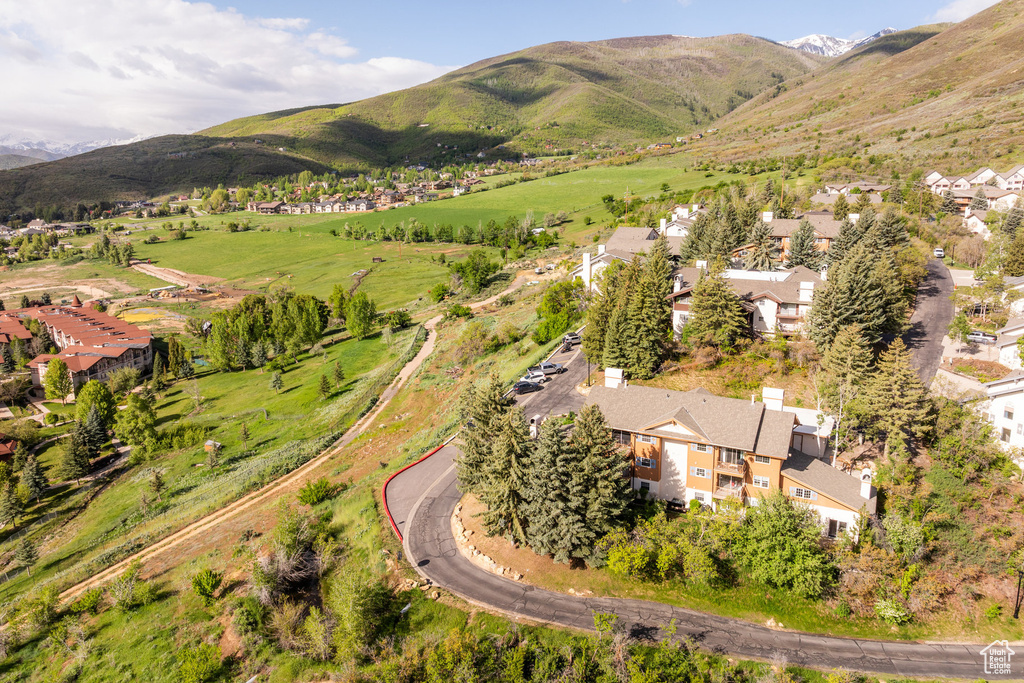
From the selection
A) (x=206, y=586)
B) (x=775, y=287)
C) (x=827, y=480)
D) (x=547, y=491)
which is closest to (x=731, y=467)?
(x=827, y=480)

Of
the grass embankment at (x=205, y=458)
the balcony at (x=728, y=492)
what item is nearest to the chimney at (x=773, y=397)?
the balcony at (x=728, y=492)

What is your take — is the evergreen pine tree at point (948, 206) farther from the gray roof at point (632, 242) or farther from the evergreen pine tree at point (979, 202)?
the gray roof at point (632, 242)

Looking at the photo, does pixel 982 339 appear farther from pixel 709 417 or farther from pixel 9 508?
pixel 9 508

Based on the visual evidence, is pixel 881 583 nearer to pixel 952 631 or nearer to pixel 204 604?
pixel 952 631

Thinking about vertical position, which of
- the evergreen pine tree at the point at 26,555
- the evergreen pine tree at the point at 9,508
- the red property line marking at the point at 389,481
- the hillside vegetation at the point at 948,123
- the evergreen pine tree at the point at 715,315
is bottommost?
the evergreen pine tree at the point at 26,555

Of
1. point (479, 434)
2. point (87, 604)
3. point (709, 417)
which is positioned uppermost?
point (709, 417)

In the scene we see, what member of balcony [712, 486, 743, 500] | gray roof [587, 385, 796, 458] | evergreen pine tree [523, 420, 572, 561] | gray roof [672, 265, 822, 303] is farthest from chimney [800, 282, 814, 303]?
evergreen pine tree [523, 420, 572, 561]
